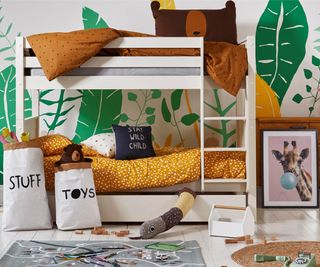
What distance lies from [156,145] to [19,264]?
2.29 meters

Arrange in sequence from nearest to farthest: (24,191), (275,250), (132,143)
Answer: (275,250) < (24,191) < (132,143)

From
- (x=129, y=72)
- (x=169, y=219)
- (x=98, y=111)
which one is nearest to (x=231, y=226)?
(x=169, y=219)

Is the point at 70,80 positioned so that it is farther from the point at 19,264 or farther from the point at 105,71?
the point at 19,264

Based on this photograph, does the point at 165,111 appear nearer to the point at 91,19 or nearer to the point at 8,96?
the point at 91,19

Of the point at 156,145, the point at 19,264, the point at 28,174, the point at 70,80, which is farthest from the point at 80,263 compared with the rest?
the point at 156,145

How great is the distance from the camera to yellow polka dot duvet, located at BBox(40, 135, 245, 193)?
4.82 meters

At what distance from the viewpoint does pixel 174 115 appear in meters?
5.85

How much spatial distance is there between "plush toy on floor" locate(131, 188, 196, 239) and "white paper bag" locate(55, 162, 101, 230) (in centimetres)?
42

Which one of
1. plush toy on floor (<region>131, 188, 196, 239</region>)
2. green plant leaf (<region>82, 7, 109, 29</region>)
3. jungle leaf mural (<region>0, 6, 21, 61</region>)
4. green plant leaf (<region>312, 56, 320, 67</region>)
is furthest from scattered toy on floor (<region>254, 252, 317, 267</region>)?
jungle leaf mural (<region>0, 6, 21, 61</region>)

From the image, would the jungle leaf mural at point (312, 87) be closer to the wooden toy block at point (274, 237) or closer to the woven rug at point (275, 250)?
the wooden toy block at point (274, 237)

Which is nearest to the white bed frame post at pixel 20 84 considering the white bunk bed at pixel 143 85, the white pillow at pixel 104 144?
the white bunk bed at pixel 143 85

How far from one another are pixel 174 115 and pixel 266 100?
705 millimetres

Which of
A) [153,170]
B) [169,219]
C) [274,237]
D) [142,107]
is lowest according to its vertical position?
[274,237]

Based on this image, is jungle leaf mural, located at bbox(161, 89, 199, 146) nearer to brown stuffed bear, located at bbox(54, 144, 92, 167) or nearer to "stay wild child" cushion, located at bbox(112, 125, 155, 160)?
"stay wild child" cushion, located at bbox(112, 125, 155, 160)
